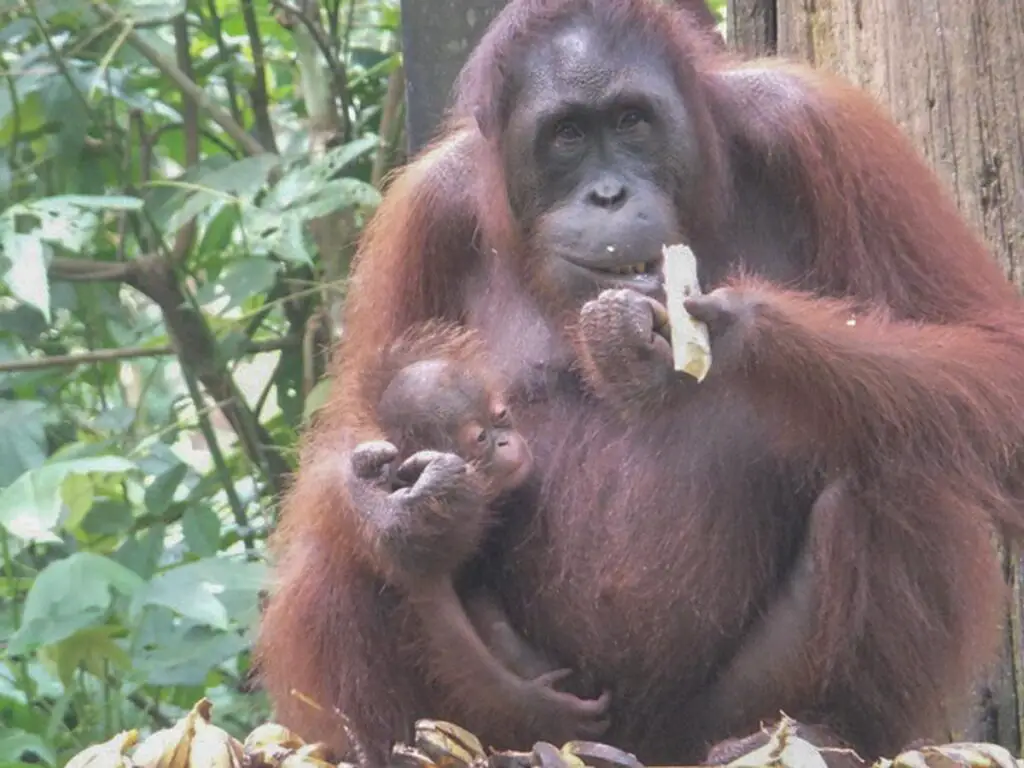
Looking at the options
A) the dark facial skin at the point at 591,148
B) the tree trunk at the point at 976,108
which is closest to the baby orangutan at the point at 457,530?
the dark facial skin at the point at 591,148

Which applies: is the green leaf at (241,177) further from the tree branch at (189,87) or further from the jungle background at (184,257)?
the tree branch at (189,87)

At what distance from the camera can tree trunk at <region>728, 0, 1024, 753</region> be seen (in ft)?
10.5

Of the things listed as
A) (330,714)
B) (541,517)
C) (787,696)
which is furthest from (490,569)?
(787,696)

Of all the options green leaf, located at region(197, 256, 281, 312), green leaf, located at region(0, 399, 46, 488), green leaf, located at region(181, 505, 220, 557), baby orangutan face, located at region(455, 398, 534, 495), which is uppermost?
green leaf, located at region(197, 256, 281, 312)

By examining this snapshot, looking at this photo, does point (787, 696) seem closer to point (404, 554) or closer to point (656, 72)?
point (404, 554)

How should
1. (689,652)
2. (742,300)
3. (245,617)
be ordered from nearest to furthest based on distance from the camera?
(742,300) → (689,652) → (245,617)

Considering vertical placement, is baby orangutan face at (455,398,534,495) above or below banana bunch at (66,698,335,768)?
above

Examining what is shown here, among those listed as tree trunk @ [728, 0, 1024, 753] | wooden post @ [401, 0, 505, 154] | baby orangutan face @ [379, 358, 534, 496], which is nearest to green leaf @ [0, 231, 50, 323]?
baby orangutan face @ [379, 358, 534, 496]

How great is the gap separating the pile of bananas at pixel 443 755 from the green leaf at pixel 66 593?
58 centimetres

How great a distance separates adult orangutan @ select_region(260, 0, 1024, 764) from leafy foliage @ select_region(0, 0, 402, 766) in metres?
0.42

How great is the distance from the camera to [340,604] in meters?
2.82

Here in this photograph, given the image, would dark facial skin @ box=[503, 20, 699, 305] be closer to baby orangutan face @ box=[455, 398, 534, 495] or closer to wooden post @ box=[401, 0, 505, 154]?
baby orangutan face @ box=[455, 398, 534, 495]

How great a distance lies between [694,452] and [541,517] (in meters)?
0.28

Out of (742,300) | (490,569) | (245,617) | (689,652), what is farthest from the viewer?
(245,617)
